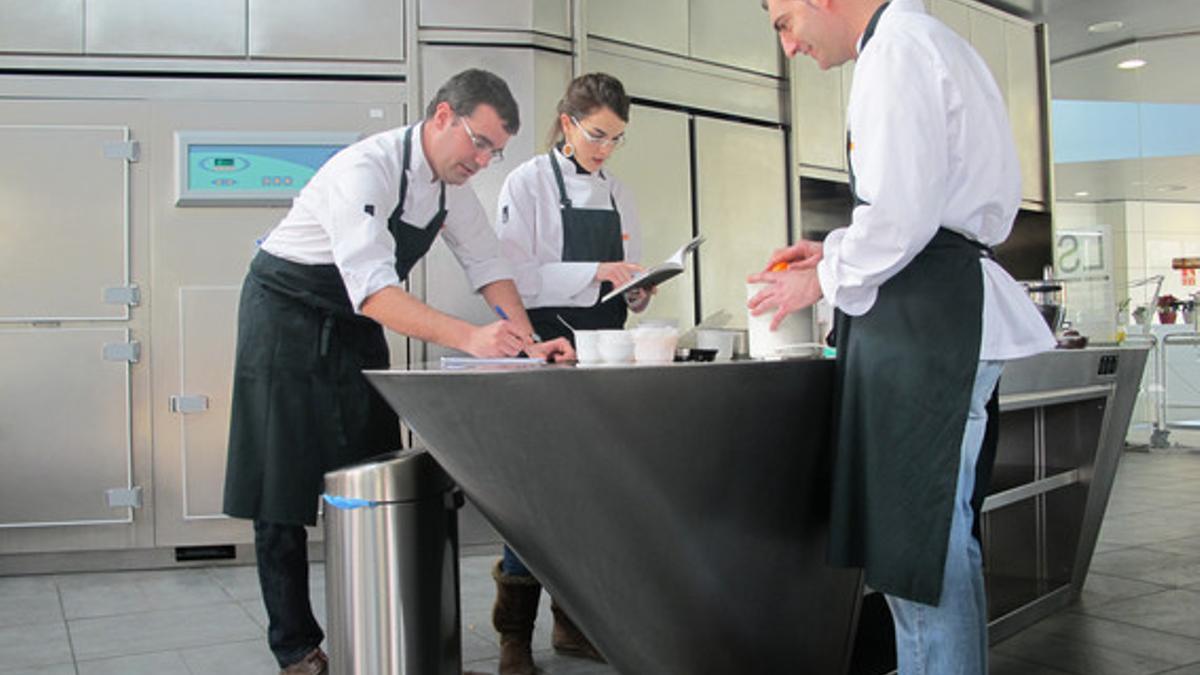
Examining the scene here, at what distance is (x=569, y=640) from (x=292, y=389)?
3.13ft

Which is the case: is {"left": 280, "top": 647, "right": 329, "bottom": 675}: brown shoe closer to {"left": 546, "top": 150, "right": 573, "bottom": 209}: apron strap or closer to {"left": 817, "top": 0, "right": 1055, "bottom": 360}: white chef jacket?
{"left": 546, "top": 150, "right": 573, "bottom": 209}: apron strap

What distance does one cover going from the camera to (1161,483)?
573 cm

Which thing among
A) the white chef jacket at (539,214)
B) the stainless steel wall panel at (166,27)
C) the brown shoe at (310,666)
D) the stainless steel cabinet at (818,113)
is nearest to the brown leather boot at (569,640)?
the brown shoe at (310,666)

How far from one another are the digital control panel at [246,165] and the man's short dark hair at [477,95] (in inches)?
69.6

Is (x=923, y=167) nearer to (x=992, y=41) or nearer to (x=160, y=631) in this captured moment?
(x=160, y=631)

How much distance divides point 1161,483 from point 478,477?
214 inches

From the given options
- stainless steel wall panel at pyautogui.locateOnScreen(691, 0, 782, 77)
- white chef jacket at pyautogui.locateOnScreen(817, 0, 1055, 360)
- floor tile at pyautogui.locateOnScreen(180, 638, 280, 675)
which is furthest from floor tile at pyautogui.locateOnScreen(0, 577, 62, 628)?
stainless steel wall panel at pyautogui.locateOnScreen(691, 0, 782, 77)

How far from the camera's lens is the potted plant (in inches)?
332

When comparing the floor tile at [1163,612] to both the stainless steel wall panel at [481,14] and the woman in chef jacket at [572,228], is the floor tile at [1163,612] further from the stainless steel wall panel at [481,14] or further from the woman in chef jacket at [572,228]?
the stainless steel wall panel at [481,14]

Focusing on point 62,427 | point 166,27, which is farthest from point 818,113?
point 62,427

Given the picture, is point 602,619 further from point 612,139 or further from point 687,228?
point 687,228

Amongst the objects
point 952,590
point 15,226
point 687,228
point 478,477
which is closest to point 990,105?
point 952,590

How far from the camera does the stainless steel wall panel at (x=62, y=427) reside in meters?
3.63

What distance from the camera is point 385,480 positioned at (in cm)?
189
